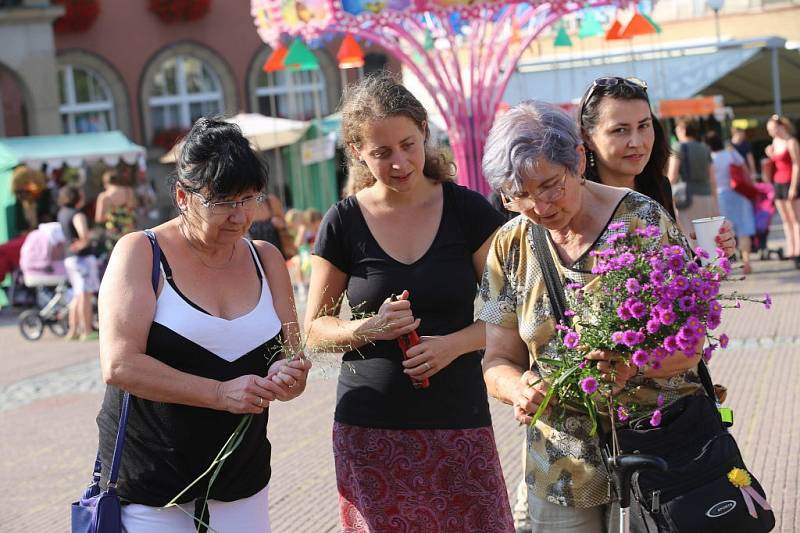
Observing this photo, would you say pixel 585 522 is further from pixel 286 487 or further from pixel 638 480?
pixel 286 487

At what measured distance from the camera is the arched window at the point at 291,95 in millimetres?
36562

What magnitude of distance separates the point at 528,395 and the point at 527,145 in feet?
1.99

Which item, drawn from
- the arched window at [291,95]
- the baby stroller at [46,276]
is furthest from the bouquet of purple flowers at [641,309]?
the arched window at [291,95]

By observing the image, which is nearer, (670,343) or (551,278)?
(670,343)

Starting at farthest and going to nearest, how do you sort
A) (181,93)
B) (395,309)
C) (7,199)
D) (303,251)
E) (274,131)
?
(181,93) → (274,131) → (7,199) → (303,251) → (395,309)

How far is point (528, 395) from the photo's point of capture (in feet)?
10.1

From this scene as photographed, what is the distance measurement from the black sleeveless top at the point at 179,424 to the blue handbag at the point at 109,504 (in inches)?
0.9

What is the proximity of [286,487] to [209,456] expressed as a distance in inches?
148

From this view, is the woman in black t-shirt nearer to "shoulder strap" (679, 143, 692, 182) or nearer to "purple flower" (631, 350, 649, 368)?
"purple flower" (631, 350, 649, 368)

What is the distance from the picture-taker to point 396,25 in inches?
626

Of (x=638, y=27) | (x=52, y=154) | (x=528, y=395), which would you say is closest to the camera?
(x=528, y=395)

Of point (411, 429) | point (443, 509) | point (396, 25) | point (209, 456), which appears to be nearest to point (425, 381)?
point (411, 429)

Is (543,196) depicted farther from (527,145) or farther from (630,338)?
(630,338)

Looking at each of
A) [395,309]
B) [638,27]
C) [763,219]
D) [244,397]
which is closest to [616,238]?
[395,309]
